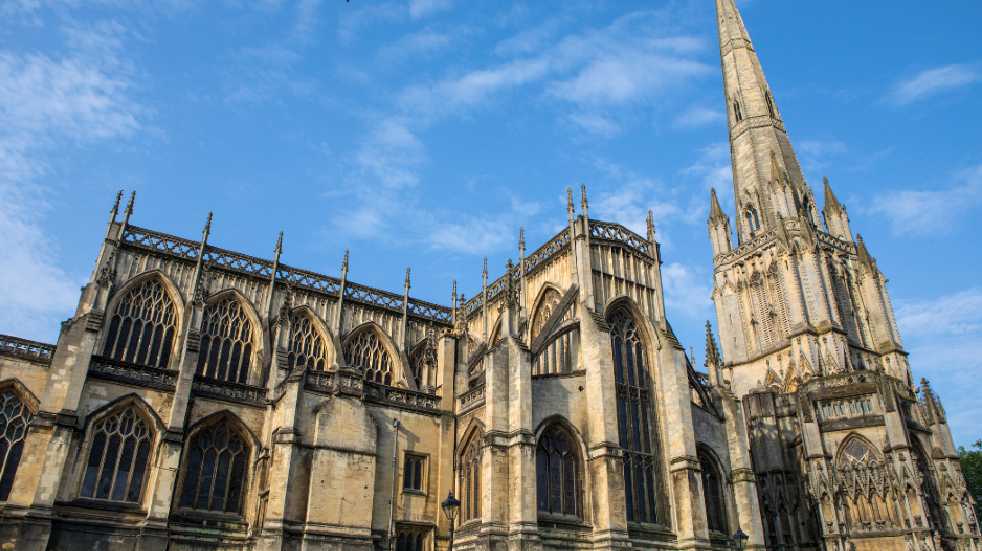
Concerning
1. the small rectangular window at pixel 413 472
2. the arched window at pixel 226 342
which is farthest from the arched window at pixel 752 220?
the arched window at pixel 226 342

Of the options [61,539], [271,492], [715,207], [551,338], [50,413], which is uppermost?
[715,207]

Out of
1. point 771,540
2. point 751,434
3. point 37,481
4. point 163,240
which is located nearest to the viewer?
point 37,481

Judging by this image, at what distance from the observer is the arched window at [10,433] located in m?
21.2

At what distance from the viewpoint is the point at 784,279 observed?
148 ft

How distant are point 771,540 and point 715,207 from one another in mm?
28919

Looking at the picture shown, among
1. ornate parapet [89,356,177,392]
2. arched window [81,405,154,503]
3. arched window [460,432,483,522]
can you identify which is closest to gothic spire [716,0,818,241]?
arched window [460,432,483,522]

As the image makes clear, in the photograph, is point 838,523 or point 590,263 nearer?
point 590,263

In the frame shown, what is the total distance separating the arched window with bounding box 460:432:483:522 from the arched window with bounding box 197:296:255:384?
33.1ft

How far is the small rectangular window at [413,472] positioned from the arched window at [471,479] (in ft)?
4.68

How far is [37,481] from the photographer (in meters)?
20.3

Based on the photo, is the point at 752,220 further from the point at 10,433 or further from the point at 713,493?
the point at 10,433

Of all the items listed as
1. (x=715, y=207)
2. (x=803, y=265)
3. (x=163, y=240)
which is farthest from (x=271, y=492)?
(x=715, y=207)

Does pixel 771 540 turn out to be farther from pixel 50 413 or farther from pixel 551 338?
pixel 50 413

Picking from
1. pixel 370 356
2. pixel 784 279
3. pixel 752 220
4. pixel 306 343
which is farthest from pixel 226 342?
pixel 752 220
